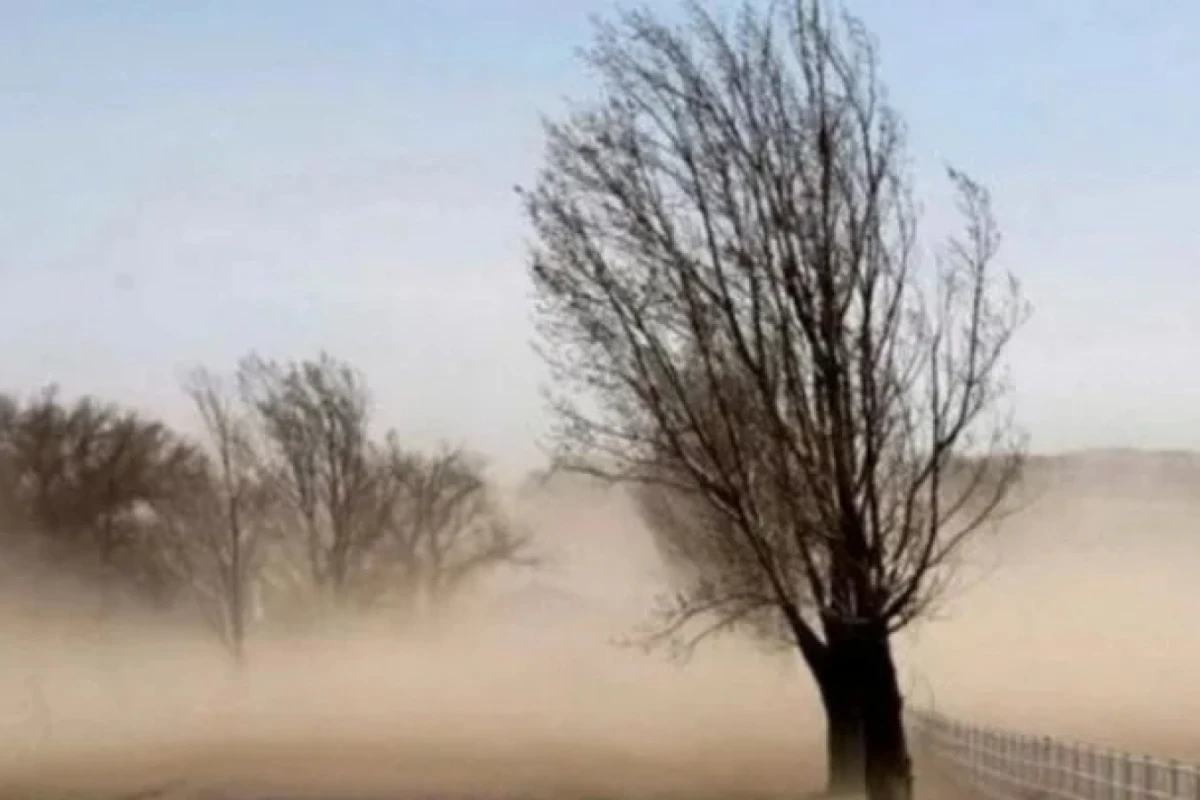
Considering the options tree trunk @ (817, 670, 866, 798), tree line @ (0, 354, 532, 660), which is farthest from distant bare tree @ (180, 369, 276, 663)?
tree trunk @ (817, 670, 866, 798)

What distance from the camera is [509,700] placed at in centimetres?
12344

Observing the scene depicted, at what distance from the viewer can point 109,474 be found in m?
99.1

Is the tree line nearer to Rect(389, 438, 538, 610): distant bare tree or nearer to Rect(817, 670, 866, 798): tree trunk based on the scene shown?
Rect(389, 438, 538, 610): distant bare tree

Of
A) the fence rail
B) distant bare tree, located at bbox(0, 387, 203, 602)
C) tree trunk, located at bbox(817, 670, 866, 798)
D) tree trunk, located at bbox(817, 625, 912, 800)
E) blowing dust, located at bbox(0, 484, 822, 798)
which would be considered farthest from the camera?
distant bare tree, located at bbox(0, 387, 203, 602)

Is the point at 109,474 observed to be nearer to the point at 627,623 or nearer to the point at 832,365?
the point at 832,365

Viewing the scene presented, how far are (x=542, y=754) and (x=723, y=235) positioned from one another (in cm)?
3533

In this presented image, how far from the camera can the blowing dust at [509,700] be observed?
61.2 metres

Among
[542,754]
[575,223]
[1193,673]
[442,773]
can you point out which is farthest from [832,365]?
[1193,673]

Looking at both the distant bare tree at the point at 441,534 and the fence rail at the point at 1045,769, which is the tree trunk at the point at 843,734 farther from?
the distant bare tree at the point at 441,534

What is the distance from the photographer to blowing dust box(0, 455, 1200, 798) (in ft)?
201

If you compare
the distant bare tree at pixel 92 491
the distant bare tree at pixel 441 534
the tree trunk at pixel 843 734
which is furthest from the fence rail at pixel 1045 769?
the distant bare tree at pixel 441 534

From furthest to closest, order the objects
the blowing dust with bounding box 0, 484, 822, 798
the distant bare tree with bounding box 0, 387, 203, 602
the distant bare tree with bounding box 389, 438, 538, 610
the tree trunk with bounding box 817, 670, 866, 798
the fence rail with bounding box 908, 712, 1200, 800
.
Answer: the distant bare tree with bounding box 389, 438, 538, 610
the distant bare tree with bounding box 0, 387, 203, 602
the blowing dust with bounding box 0, 484, 822, 798
the tree trunk with bounding box 817, 670, 866, 798
the fence rail with bounding box 908, 712, 1200, 800

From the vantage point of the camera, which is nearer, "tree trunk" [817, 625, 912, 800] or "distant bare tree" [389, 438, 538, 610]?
"tree trunk" [817, 625, 912, 800]

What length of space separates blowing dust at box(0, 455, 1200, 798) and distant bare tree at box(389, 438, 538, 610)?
290 centimetres
